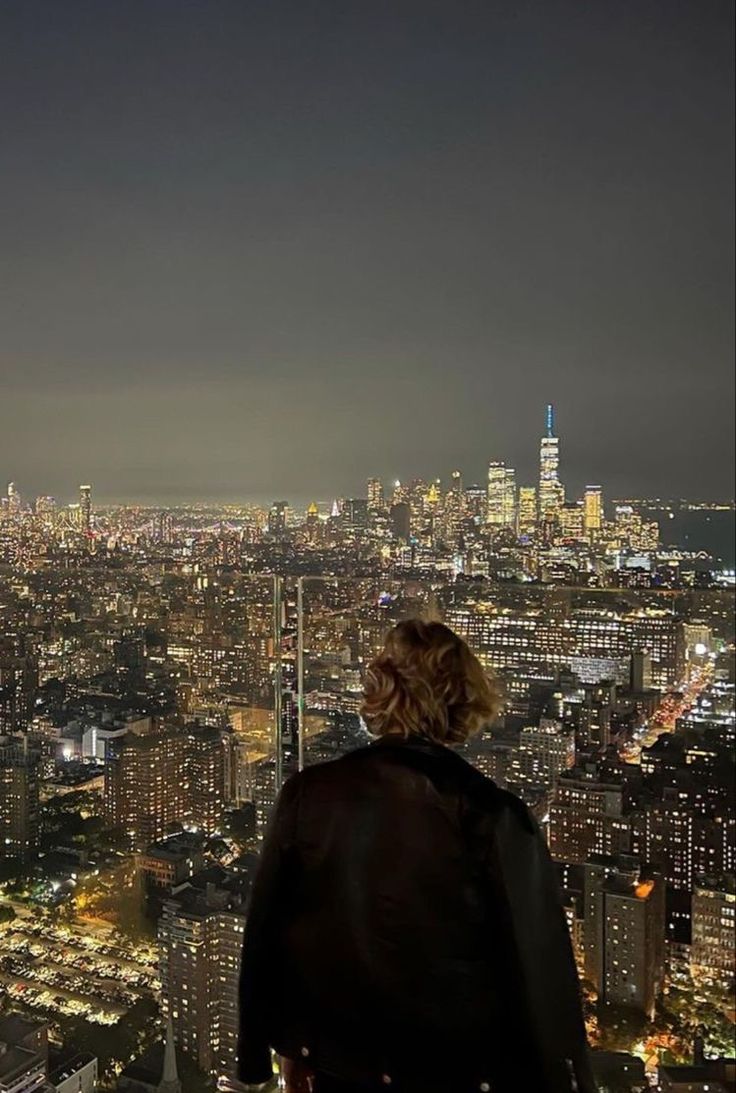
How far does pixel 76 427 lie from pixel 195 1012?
180 cm

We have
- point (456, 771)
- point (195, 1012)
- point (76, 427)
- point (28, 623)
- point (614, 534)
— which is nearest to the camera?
point (456, 771)

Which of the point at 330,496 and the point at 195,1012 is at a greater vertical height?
the point at 330,496

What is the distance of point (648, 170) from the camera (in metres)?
2.30

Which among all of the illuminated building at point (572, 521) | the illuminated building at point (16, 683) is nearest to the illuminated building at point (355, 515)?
the illuminated building at point (572, 521)

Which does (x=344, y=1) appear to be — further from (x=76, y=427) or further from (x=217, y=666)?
(x=217, y=666)

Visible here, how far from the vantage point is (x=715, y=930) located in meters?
1.68

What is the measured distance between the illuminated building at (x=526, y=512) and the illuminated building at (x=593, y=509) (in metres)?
0.13

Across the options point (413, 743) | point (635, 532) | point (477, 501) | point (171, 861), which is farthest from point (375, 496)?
point (413, 743)

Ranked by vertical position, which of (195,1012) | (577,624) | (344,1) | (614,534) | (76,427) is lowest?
(195,1012)

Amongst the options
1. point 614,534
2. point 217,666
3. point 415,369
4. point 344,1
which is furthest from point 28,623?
point 344,1

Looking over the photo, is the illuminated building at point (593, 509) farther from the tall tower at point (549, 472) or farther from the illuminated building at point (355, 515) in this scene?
the illuminated building at point (355, 515)

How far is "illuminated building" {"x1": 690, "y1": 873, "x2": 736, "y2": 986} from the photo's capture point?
65.2 inches

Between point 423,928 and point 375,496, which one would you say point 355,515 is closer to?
point 375,496

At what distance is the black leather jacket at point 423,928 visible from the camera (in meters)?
0.99
